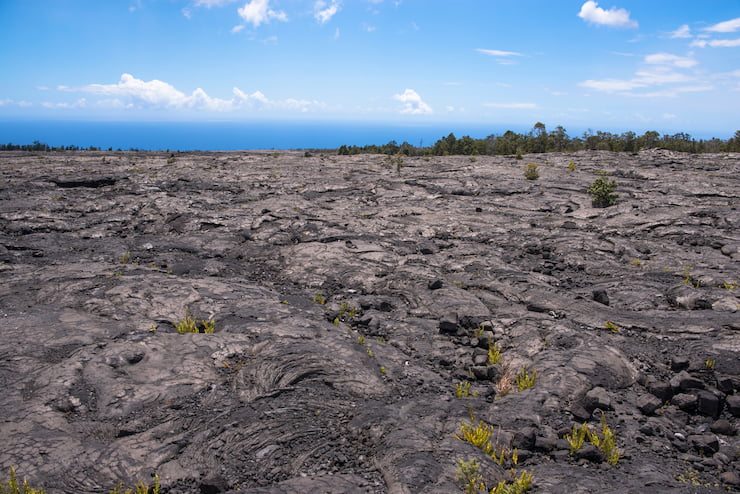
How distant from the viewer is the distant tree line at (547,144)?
60.6 metres

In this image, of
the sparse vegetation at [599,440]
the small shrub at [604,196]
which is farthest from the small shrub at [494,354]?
the small shrub at [604,196]

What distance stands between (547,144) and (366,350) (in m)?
67.5

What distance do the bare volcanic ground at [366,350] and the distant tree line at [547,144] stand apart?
146 ft

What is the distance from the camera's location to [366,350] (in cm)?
988

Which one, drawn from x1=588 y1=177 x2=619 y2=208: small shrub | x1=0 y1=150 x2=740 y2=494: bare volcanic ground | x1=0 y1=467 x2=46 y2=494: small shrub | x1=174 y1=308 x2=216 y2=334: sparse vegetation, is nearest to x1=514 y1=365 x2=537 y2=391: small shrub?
x1=0 y1=150 x2=740 y2=494: bare volcanic ground

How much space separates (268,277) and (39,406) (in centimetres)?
838

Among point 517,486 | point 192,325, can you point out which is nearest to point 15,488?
point 192,325

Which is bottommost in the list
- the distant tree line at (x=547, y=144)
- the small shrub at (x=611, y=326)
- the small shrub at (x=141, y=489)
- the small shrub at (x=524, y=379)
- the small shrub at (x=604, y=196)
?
the small shrub at (x=141, y=489)

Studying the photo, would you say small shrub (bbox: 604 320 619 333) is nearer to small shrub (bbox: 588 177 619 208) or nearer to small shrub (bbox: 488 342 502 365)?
small shrub (bbox: 488 342 502 365)

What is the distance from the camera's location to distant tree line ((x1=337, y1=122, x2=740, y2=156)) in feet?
199

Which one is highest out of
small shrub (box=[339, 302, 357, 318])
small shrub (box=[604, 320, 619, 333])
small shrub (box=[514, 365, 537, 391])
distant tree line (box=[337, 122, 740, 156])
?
distant tree line (box=[337, 122, 740, 156])

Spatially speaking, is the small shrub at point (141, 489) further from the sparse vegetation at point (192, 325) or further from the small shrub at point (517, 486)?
the small shrub at point (517, 486)

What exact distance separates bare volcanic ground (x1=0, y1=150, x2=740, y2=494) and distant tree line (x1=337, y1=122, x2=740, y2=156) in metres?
44.6

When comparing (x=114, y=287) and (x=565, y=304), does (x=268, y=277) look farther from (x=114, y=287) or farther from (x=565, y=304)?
(x=565, y=304)
